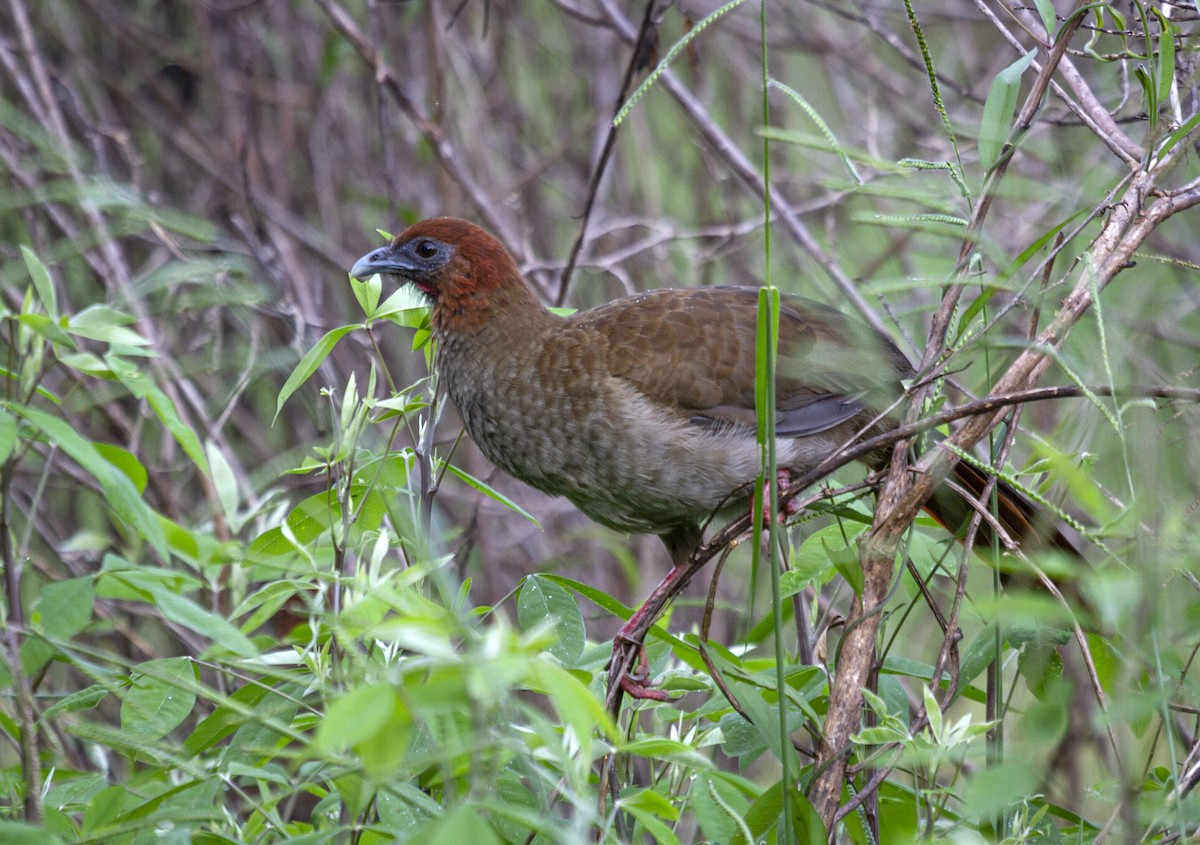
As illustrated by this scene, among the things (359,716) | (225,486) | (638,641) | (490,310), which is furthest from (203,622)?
(490,310)

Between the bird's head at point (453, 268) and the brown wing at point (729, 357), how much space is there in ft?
1.10

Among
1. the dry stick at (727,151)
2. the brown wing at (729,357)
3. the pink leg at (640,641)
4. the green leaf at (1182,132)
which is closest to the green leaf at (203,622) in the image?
the pink leg at (640,641)

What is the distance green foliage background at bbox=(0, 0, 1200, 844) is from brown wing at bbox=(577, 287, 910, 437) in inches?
7.4

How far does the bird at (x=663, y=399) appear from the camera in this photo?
304 cm

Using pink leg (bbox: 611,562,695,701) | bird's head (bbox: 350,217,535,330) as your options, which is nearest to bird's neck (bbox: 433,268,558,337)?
bird's head (bbox: 350,217,535,330)

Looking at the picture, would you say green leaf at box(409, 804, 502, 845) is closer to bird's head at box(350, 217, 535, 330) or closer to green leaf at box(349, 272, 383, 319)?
green leaf at box(349, 272, 383, 319)

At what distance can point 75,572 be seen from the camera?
4117 millimetres


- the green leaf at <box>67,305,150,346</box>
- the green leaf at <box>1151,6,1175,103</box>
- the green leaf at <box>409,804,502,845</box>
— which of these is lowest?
the green leaf at <box>409,804,502,845</box>

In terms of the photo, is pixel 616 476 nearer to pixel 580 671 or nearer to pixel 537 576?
pixel 537 576

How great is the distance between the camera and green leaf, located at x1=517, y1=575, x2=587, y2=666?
6.75 feet

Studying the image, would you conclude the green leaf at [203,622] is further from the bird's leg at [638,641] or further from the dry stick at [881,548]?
the dry stick at [881,548]

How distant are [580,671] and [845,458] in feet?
1.84

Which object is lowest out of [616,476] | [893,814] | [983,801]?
[893,814]

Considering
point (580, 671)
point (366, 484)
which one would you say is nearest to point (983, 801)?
point (580, 671)
